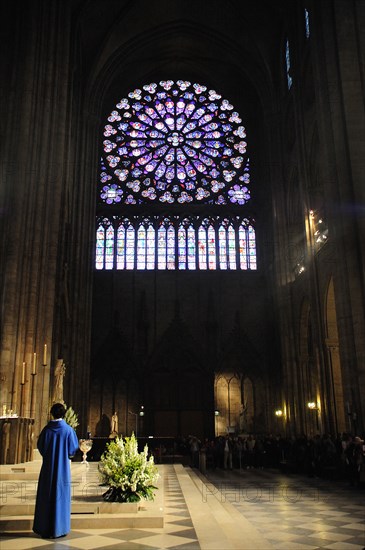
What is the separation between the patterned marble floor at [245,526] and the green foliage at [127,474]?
0.49m

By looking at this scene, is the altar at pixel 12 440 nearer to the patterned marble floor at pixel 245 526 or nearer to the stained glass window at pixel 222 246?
the patterned marble floor at pixel 245 526

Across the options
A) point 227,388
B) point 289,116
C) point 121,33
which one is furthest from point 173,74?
point 227,388

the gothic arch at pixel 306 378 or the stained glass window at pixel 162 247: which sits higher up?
the stained glass window at pixel 162 247

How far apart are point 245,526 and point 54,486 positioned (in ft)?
7.27

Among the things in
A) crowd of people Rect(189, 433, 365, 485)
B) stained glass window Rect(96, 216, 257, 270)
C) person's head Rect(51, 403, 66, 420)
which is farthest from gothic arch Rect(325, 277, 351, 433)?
person's head Rect(51, 403, 66, 420)

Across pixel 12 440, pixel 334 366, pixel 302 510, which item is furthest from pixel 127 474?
pixel 334 366

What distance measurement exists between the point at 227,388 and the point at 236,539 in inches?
893

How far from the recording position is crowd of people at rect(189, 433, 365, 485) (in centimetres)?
1199

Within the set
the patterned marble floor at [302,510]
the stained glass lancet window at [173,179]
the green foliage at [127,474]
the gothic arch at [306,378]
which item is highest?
the stained glass lancet window at [173,179]

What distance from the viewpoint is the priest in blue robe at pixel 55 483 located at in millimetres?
5105

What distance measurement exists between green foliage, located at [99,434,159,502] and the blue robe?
0.92m

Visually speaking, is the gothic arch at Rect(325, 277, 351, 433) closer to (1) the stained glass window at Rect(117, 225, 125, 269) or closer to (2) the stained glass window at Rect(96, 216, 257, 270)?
(2) the stained glass window at Rect(96, 216, 257, 270)

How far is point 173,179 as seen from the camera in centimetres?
3088

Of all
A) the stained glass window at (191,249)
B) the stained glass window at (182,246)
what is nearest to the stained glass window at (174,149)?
the stained glass window at (182,246)
